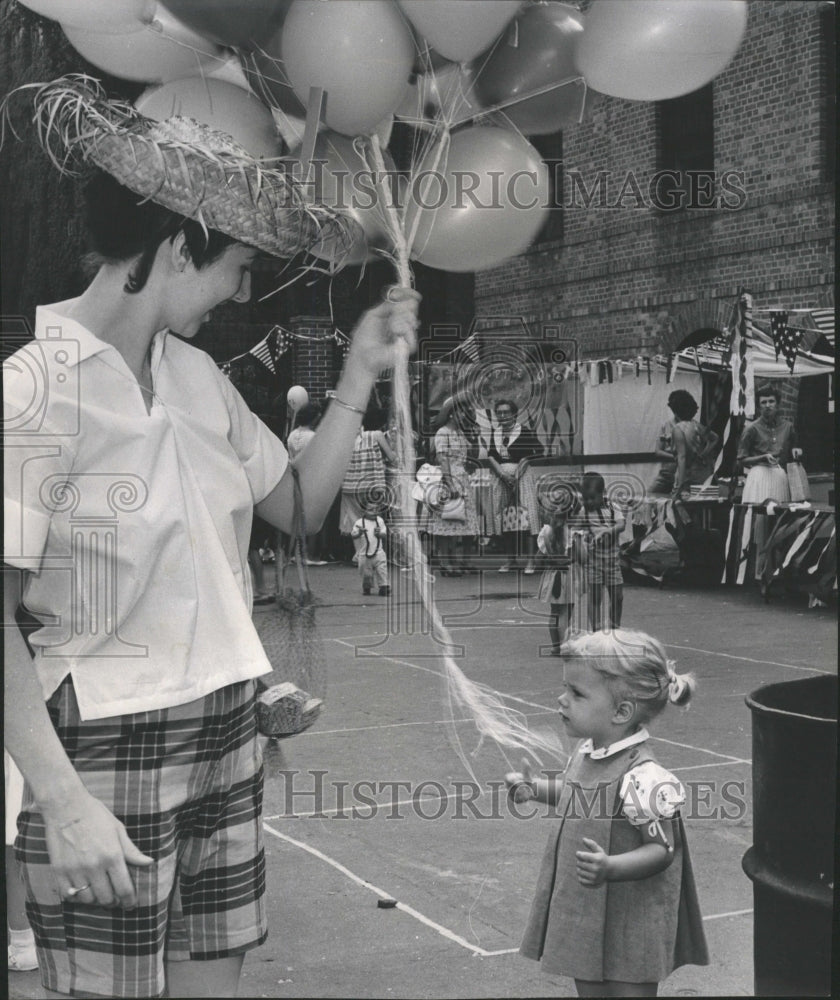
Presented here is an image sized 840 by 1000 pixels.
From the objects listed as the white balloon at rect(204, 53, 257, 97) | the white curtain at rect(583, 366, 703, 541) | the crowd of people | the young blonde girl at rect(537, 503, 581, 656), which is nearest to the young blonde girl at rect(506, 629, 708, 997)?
the crowd of people

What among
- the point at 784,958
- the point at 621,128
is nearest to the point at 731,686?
the point at 784,958

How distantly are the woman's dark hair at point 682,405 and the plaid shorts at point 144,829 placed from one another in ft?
32.3

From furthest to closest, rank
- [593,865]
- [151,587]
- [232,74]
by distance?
1. [232,74]
2. [593,865]
3. [151,587]

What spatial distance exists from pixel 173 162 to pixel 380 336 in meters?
0.48

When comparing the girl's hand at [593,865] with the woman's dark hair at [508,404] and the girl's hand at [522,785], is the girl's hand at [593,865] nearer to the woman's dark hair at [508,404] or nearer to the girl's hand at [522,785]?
the girl's hand at [522,785]

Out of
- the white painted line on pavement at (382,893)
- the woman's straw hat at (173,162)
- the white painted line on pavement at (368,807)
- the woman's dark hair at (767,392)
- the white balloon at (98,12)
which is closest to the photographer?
the woman's straw hat at (173,162)

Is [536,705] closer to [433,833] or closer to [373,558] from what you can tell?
[433,833]

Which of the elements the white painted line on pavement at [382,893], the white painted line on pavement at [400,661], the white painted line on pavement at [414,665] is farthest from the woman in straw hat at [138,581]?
the white painted line on pavement at [400,661]

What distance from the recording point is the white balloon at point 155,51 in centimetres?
285

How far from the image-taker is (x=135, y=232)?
75.9 inches

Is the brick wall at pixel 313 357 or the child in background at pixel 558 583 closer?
the child in background at pixel 558 583

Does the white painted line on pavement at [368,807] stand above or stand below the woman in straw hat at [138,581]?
below

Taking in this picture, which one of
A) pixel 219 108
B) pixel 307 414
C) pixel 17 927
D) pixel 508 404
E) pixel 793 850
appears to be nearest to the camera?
pixel 793 850

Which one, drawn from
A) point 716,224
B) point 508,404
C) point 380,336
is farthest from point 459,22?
point 716,224
